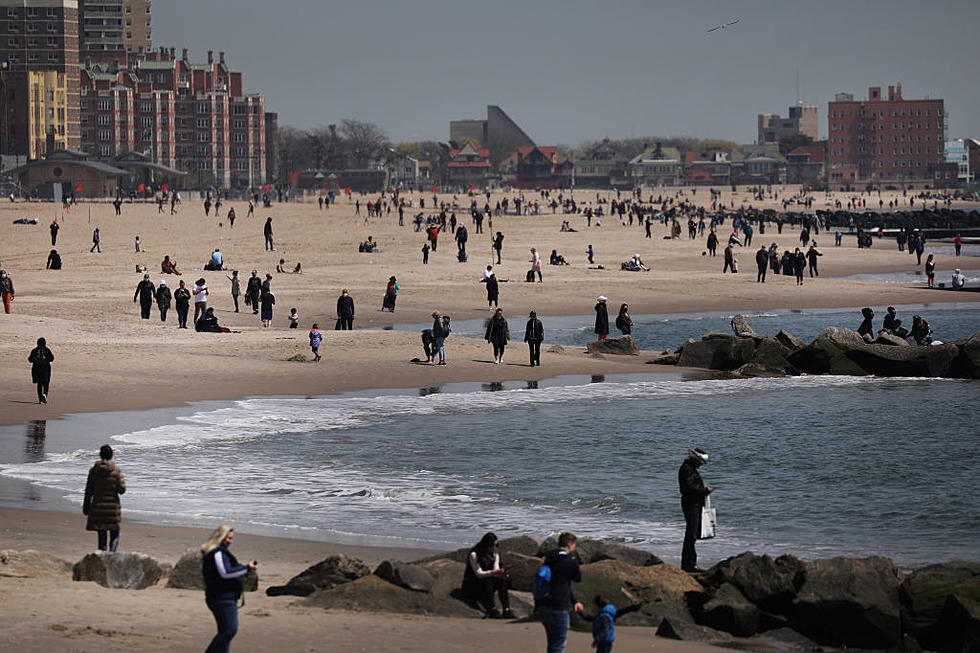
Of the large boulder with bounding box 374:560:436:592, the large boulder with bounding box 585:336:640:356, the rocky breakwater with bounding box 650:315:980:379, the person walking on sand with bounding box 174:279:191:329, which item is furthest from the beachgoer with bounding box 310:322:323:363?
the large boulder with bounding box 374:560:436:592

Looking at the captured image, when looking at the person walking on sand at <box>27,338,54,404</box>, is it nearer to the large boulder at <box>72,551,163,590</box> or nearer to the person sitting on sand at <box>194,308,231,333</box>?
the person sitting on sand at <box>194,308,231,333</box>

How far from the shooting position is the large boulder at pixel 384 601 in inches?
514

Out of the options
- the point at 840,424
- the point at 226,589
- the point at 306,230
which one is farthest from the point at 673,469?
the point at 306,230

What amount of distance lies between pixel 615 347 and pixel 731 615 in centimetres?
2262

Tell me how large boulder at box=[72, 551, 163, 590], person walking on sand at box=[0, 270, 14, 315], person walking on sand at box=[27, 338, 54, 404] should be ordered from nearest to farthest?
large boulder at box=[72, 551, 163, 590] → person walking on sand at box=[27, 338, 54, 404] → person walking on sand at box=[0, 270, 14, 315]

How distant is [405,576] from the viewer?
43.9ft

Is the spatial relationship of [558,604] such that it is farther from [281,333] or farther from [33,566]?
[281,333]

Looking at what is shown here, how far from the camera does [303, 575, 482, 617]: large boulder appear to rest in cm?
1305

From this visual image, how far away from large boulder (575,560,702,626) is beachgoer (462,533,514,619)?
2.40 ft

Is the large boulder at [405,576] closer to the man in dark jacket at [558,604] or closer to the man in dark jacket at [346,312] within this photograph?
the man in dark jacket at [558,604]

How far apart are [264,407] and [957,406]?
15.0 meters

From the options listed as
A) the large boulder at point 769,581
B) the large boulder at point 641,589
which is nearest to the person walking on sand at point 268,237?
the large boulder at point 641,589

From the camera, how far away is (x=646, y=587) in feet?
44.6

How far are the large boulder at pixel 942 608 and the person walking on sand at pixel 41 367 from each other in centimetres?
1642
